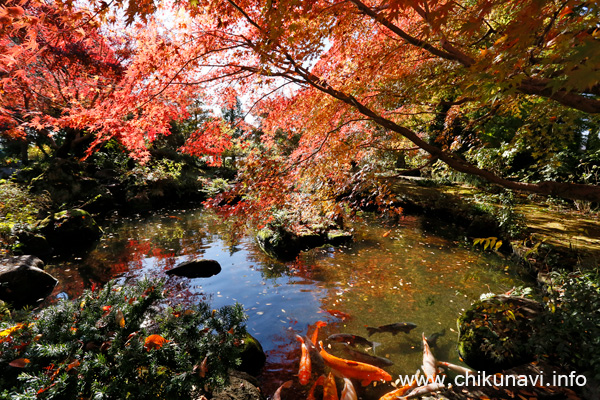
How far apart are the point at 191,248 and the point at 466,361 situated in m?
7.57

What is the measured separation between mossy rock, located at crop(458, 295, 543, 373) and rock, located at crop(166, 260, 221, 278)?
546 centimetres

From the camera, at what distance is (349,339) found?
416 centimetres

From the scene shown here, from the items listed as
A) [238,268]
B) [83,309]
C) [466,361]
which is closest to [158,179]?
[238,268]

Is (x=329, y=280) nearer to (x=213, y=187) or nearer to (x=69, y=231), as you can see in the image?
(x=69, y=231)

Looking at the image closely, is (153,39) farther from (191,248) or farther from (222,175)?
(222,175)

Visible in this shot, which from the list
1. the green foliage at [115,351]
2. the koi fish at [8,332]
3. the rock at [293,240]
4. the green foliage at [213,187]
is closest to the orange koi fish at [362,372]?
the green foliage at [115,351]

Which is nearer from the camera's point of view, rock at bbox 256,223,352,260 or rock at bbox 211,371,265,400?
rock at bbox 211,371,265,400

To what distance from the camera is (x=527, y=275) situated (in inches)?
247

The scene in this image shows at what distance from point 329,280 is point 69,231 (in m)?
8.11

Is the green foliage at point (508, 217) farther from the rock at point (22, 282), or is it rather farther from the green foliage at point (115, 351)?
the rock at point (22, 282)

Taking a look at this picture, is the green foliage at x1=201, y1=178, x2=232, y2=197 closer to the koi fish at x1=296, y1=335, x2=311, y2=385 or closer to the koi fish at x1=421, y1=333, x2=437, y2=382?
the koi fish at x1=296, y1=335, x2=311, y2=385

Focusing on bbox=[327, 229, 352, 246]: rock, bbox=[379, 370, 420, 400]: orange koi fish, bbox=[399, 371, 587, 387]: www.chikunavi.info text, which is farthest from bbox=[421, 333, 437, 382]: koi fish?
bbox=[327, 229, 352, 246]: rock

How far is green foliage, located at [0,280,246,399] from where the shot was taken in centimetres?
194

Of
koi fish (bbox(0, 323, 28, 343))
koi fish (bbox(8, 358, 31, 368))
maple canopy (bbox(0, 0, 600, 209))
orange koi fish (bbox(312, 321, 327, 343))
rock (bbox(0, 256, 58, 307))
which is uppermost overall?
maple canopy (bbox(0, 0, 600, 209))
